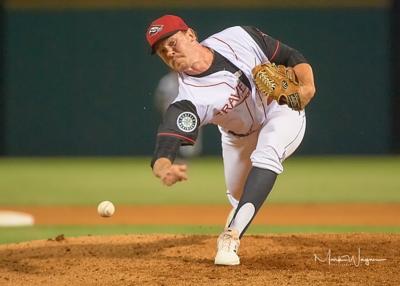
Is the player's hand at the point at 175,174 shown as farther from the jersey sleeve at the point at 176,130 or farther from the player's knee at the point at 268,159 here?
the player's knee at the point at 268,159

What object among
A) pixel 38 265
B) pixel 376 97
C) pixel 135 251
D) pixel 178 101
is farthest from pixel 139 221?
pixel 376 97

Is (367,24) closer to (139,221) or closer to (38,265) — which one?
(139,221)

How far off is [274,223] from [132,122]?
28.7 feet

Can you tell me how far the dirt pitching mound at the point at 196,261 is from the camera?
13.8ft

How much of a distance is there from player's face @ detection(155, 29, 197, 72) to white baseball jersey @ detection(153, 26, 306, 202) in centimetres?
11

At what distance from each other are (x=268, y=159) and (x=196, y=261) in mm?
809

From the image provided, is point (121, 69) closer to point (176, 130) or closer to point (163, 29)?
point (163, 29)

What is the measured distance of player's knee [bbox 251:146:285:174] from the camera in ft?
14.7

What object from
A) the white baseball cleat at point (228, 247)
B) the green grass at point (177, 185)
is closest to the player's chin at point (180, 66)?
the white baseball cleat at point (228, 247)

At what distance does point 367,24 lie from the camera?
15.6 metres

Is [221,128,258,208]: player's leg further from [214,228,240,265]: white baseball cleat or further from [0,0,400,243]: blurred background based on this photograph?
[0,0,400,243]: blurred background
